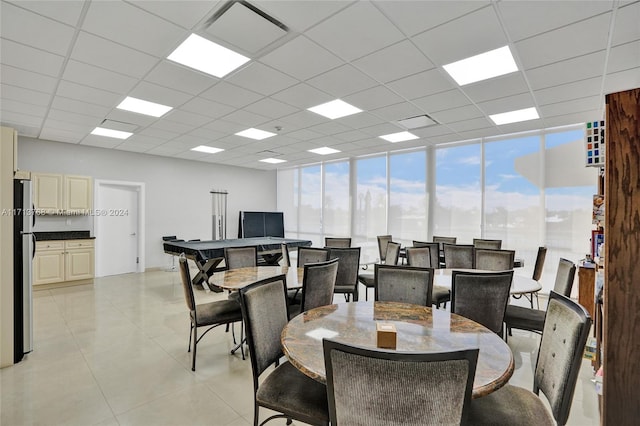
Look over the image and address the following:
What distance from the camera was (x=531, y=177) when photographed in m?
5.58

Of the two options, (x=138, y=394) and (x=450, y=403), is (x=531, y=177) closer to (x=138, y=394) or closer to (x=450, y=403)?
(x=450, y=403)

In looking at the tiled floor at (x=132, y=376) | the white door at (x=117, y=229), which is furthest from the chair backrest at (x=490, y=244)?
the white door at (x=117, y=229)

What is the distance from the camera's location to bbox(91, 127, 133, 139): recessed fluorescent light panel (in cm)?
542

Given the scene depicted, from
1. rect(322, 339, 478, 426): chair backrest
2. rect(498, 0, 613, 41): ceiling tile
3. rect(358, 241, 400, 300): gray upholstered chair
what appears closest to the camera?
rect(322, 339, 478, 426): chair backrest

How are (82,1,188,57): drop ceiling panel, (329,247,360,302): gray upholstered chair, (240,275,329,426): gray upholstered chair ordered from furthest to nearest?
(329,247,360,302): gray upholstered chair → (82,1,188,57): drop ceiling panel → (240,275,329,426): gray upholstered chair

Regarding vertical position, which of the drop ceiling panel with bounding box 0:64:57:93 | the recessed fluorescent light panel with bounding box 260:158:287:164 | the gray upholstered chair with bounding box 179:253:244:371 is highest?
the drop ceiling panel with bounding box 0:64:57:93

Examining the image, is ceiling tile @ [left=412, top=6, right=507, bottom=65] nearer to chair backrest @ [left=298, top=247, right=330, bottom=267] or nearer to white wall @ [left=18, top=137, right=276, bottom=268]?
chair backrest @ [left=298, top=247, right=330, bottom=267]

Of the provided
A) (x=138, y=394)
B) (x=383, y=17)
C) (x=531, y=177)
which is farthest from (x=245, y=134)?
(x=531, y=177)

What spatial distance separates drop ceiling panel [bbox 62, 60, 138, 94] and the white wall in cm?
394

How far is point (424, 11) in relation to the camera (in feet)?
7.29

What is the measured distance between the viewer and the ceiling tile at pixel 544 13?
6.93 ft

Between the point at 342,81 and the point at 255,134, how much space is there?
2.72 m

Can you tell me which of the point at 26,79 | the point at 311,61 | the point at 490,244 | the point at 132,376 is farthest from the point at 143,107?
the point at 490,244

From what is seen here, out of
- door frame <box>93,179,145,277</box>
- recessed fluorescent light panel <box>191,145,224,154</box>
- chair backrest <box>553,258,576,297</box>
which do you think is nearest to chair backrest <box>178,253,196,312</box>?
chair backrest <box>553,258,576,297</box>
